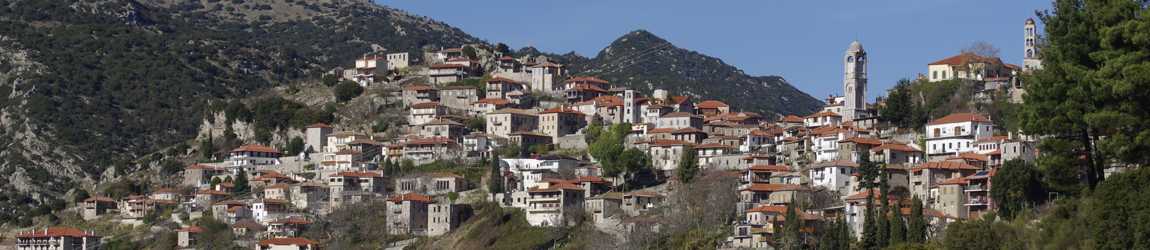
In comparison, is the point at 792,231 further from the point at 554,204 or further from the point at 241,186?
the point at 241,186

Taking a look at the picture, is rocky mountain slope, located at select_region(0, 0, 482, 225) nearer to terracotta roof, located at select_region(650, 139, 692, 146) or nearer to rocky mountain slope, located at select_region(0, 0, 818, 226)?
rocky mountain slope, located at select_region(0, 0, 818, 226)

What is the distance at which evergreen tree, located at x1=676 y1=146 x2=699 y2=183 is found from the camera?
93.0 metres

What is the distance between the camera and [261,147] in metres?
115

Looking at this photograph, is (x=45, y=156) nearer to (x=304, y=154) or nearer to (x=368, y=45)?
(x=304, y=154)

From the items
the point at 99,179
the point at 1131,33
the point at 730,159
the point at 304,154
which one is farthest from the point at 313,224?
the point at 1131,33

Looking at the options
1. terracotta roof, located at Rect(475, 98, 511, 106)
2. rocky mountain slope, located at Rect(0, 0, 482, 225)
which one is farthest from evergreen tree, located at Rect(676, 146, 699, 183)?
rocky mountain slope, located at Rect(0, 0, 482, 225)

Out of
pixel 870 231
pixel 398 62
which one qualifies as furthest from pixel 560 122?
pixel 870 231

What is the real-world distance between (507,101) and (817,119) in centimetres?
1840

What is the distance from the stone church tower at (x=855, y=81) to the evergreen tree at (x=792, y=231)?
19858 mm

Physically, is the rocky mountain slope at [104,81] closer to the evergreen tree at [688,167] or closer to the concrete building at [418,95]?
the concrete building at [418,95]

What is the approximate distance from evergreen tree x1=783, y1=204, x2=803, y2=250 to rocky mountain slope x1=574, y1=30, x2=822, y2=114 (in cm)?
7685

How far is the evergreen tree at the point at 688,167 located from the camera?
93.0 m

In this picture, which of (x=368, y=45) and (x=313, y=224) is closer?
(x=313, y=224)

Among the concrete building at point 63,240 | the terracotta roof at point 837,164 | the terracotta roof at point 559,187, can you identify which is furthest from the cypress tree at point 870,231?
the concrete building at point 63,240
